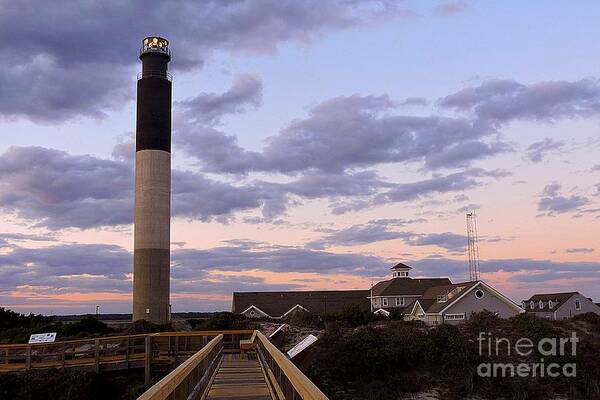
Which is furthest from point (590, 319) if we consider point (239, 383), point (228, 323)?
point (239, 383)

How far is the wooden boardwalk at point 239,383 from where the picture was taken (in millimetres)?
11945

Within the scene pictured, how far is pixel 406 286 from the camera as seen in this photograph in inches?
2677

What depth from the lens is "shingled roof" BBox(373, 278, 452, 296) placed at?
220 feet

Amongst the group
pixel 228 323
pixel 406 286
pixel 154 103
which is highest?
pixel 154 103

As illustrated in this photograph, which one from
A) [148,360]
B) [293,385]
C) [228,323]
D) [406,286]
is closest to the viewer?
[293,385]

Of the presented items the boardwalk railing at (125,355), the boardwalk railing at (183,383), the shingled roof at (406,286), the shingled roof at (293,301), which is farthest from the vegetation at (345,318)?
the boardwalk railing at (183,383)

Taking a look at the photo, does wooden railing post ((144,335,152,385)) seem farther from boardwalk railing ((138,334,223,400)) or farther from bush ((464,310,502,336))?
bush ((464,310,502,336))

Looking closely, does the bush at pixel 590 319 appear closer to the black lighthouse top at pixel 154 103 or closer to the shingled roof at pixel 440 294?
the shingled roof at pixel 440 294

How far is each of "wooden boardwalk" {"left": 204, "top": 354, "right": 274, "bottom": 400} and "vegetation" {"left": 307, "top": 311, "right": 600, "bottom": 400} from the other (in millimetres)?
6276

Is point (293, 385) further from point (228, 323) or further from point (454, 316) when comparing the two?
point (454, 316)

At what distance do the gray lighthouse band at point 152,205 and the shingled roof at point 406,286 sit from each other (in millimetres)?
24480

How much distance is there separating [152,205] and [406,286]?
94.3 ft

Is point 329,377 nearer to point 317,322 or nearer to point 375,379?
point 375,379

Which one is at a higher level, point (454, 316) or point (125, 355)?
point (454, 316)
